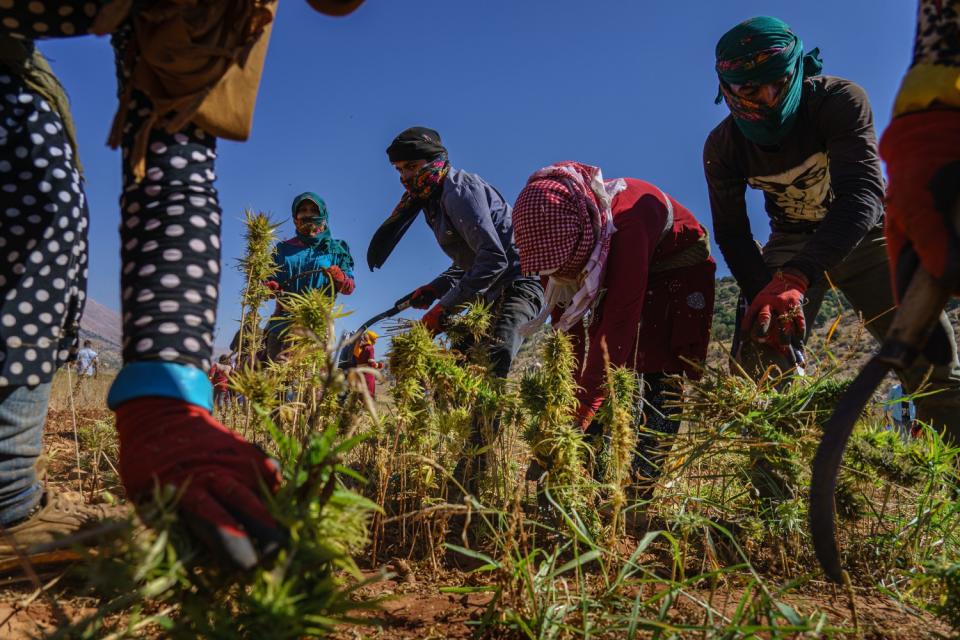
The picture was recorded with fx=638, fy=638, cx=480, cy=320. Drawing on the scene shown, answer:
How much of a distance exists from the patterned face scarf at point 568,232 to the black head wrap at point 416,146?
110 cm

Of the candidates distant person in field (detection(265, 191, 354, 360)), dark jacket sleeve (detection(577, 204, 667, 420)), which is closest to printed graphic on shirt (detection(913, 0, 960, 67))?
dark jacket sleeve (detection(577, 204, 667, 420))

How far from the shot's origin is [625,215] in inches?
122

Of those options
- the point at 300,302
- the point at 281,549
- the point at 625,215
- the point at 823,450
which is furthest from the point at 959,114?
the point at 625,215

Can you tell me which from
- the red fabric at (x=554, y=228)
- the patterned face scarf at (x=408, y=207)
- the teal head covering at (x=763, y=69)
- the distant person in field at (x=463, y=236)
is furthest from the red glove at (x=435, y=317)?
the teal head covering at (x=763, y=69)

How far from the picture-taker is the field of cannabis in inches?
34.0

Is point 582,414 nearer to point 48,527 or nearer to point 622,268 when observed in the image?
point 622,268

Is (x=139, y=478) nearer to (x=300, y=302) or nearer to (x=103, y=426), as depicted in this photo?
(x=300, y=302)

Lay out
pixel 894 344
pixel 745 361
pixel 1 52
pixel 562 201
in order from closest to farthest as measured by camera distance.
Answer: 1. pixel 894 344
2. pixel 1 52
3. pixel 745 361
4. pixel 562 201

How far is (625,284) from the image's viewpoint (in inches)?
116

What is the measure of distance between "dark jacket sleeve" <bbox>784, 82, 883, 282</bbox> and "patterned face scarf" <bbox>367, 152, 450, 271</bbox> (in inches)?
Result: 86.5

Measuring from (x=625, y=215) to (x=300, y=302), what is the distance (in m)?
1.85

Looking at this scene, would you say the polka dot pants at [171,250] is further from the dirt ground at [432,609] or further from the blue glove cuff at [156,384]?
the dirt ground at [432,609]

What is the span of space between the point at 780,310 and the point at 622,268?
74cm

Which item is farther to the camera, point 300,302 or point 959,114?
point 300,302
